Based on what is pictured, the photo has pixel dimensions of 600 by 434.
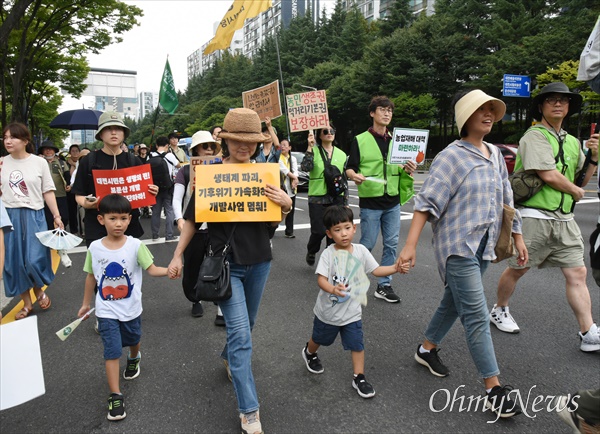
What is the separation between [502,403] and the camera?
2611mm

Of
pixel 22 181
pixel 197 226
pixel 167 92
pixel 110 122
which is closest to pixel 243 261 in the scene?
pixel 197 226

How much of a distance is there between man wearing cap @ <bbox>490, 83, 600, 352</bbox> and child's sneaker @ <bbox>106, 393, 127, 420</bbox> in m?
3.16

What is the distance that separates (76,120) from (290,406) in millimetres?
14423

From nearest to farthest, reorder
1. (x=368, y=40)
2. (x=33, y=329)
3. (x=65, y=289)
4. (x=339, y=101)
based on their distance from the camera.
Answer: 1. (x=33, y=329)
2. (x=65, y=289)
3. (x=339, y=101)
4. (x=368, y=40)

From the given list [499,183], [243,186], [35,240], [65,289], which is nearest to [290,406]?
[243,186]

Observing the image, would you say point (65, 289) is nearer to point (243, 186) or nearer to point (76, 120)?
point (243, 186)

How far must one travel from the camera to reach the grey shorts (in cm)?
358

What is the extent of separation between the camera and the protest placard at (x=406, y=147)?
15.2ft

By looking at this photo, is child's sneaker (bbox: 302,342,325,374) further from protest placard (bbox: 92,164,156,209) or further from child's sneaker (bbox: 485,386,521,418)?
protest placard (bbox: 92,164,156,209)

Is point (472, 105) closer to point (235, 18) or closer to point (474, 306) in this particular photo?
point (474, 306)

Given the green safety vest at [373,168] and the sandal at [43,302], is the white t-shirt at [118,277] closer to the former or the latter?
the sandal at [43,302]

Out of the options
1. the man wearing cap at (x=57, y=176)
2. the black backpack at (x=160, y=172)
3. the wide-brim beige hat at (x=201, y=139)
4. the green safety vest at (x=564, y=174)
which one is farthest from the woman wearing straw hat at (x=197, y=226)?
the man wearing cap at (x=57, y=176)

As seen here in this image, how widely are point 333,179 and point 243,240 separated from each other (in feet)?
9.89

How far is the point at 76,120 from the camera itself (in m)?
14.5
